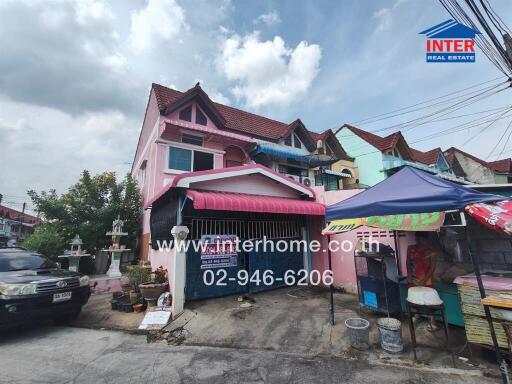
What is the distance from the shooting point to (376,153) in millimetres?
17406

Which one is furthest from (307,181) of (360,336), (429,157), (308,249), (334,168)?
(429,157)

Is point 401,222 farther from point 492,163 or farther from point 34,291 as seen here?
point 492,163

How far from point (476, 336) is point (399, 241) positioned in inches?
115

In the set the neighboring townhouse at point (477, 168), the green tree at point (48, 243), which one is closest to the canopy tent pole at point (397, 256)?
the green tree at point (48, 243)

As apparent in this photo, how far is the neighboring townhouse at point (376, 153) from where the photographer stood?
56.4 ft

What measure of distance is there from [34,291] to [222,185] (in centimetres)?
501

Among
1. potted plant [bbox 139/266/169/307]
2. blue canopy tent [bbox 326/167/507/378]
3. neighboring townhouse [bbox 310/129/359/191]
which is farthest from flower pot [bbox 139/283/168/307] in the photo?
neighboring townhouse [bbox 310/129/359/191]

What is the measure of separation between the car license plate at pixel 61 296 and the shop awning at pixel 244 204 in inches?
144

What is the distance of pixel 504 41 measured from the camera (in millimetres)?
6000

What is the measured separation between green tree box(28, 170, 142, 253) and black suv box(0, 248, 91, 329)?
5.55m

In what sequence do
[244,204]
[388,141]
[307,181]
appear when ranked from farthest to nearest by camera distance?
[388,141] → [307,181] → [244,204]

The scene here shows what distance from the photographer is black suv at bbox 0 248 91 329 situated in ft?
17.1

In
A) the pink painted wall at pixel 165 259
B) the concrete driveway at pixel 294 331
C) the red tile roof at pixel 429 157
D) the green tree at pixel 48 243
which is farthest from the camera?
the red tile roof at pixel 429 157

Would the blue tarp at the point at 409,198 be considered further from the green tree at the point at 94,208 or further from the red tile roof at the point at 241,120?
the green tree at the point at 94,208
